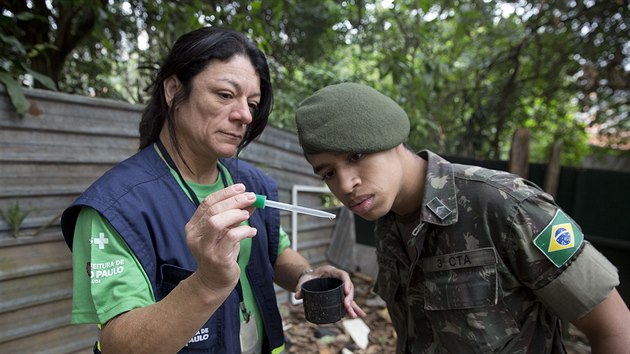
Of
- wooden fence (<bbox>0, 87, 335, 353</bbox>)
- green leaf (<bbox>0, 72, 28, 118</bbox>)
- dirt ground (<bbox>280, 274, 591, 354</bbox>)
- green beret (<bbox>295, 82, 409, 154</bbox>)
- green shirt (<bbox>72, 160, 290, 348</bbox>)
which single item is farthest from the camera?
dirt ground (<bbox>280, 274, 591, 354</bbox>)

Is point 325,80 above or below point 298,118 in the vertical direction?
above

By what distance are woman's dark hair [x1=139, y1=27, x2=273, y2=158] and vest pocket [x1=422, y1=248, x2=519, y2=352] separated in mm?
1071

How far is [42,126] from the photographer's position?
2.75 meters

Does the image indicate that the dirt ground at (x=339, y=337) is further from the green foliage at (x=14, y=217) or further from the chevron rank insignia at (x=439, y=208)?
the chevron rank insignia at (x=439, y=208)

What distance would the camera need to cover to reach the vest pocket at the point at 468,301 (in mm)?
1514

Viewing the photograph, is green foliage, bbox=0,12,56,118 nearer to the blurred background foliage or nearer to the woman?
the blurred background foliage

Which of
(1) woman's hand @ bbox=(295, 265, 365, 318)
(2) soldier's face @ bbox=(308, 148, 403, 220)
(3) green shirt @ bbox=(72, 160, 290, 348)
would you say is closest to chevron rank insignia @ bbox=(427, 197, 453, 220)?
(2) soldier's face @ bbox=(308, 148, 403, 220)

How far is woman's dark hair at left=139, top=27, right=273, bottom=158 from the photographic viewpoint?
1.59 meters

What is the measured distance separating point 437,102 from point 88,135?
15.6 ft

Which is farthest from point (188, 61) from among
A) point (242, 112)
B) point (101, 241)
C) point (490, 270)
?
point (490, 270)

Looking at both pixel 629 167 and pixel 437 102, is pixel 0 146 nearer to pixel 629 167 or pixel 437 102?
pixel 437 102

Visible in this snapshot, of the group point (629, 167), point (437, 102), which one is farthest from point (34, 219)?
point (629, 167)

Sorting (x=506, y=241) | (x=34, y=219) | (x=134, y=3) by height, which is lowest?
(x=34, y=219)

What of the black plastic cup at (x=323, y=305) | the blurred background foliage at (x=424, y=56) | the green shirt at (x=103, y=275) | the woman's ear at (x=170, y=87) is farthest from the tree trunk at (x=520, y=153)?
the green shirt at (x=103, y=275)
